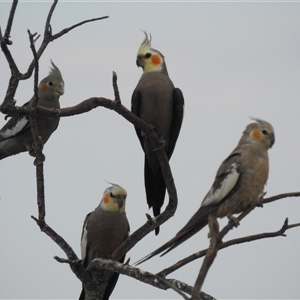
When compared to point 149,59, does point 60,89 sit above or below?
below

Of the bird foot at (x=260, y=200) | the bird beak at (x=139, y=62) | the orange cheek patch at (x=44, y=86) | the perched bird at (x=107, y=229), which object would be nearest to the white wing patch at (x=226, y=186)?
the bird foot at (x=260, y=200)

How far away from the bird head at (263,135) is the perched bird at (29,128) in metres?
3.16

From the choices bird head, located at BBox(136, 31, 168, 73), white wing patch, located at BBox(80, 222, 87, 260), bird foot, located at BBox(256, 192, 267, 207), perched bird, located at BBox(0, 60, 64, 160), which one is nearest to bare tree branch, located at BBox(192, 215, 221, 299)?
bird foot, located at BBox(256, 192, 267, 207)

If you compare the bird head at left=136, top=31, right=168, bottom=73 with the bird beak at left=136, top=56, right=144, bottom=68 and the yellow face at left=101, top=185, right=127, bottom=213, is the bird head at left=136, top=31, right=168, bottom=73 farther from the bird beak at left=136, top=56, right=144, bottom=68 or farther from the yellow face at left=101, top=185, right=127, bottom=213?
the yellow face at left=101, top=185, right=127, bottom=213

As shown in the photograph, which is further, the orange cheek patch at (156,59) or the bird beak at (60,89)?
the bird beak at (60,89)

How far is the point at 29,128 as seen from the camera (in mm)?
7613

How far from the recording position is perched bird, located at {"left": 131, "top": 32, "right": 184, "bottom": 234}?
6992mm

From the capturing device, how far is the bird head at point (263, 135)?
5152mm

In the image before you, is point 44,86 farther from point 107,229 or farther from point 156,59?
point 107,229

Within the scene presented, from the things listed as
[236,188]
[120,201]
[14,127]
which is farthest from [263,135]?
[14,127]

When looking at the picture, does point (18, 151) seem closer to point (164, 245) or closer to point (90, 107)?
point (90, 107)

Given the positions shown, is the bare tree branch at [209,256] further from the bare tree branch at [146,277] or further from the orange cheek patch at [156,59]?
the orange cheek patch at [156,59]

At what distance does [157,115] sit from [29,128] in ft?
5.47

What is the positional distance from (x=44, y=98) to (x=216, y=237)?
164 inches
